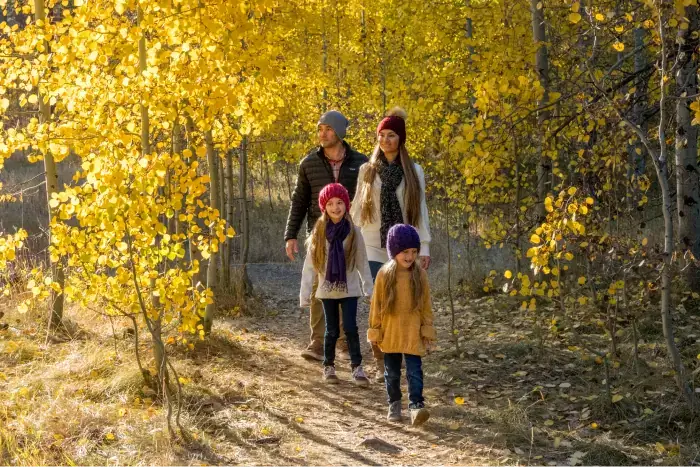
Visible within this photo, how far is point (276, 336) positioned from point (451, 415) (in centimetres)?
341

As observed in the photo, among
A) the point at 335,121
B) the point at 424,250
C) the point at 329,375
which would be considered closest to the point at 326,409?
the point at 329,375

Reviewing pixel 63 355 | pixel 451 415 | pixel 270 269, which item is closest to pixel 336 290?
pixel 451 415

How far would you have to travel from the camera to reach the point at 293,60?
1325 centimetres

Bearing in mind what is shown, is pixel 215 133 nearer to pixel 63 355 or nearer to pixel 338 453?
pixel 63 355

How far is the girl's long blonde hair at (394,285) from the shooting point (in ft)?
15.8

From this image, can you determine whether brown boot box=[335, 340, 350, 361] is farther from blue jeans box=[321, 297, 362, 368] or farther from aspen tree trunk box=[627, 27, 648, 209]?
aspen tree trunk box=[627, 27, 648, 209]

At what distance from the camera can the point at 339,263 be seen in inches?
228

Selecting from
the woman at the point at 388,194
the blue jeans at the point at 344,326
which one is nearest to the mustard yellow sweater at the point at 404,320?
the woman at the point at 388,194

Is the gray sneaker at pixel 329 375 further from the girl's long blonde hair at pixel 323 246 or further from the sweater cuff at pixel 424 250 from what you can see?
the sweater cuff at pixel 424 250

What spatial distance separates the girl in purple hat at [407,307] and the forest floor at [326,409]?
0.38 meters

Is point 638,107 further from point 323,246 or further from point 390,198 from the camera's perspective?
point 323,246

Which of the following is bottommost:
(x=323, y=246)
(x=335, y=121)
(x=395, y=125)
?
(x=323, y=246)

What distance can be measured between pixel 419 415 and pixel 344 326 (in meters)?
1.33

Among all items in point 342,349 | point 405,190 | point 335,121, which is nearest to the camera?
point 405,190
